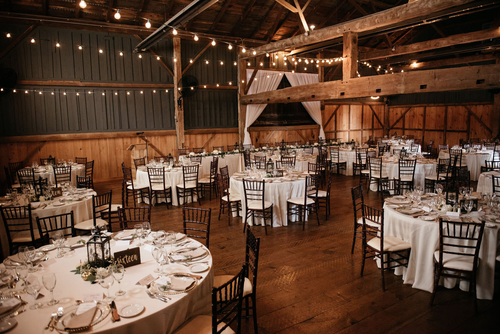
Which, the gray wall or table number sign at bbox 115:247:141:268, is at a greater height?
the gray wall

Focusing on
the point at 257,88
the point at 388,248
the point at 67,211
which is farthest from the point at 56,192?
the point at 257,88

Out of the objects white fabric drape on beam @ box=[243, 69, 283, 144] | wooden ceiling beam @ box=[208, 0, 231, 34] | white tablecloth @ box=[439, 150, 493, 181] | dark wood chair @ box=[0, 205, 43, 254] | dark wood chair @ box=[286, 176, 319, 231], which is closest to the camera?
dark wood chair @ box=[0, 205, 43, 254]

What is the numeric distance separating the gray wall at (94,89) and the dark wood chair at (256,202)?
25.3 ft

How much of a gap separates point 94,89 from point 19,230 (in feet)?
27.5

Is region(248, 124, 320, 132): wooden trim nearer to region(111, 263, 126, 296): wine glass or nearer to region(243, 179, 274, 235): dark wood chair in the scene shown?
region(243, 179, 274, 235): dark wood chair

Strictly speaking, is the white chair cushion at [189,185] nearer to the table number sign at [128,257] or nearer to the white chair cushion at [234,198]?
the white chair cushion at [234,198]

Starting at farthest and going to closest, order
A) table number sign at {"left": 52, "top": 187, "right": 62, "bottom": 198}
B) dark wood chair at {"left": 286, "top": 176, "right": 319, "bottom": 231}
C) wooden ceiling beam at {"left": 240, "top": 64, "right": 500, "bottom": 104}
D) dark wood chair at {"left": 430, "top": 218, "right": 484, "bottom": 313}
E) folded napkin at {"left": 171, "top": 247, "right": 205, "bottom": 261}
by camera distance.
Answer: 1. wooden ceiling beam at {"left": 240, "top": 64, "right": 500, "bottom": 104}
2. dark wood chair at {"left": 286, "top": 176, "right": 319, "bottom": 231}
3. table number sign at {"left": 52, "top": 187, "right": 62, "bottom": 198}
4. dark wood chair at {"left": 430, "top": 218, "right": 484, "bottom": 313}
5. folded napkin at {"left": 171, "top": 247, "right": 205, "bottom": 261}

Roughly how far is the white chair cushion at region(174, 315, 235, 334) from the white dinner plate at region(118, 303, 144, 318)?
37cm

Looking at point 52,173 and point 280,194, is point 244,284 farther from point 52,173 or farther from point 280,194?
point 52,173

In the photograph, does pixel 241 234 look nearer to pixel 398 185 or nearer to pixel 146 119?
pixel 398 185

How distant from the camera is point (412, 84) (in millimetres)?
8328

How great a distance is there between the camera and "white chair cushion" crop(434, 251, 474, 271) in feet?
12.0

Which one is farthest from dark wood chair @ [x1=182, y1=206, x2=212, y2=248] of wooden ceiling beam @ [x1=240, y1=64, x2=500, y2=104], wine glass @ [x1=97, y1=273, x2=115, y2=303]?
wooden ceiling beam @ [x1=240, y1=64, x2=500, y2=104]

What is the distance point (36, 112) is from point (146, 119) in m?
3.59
